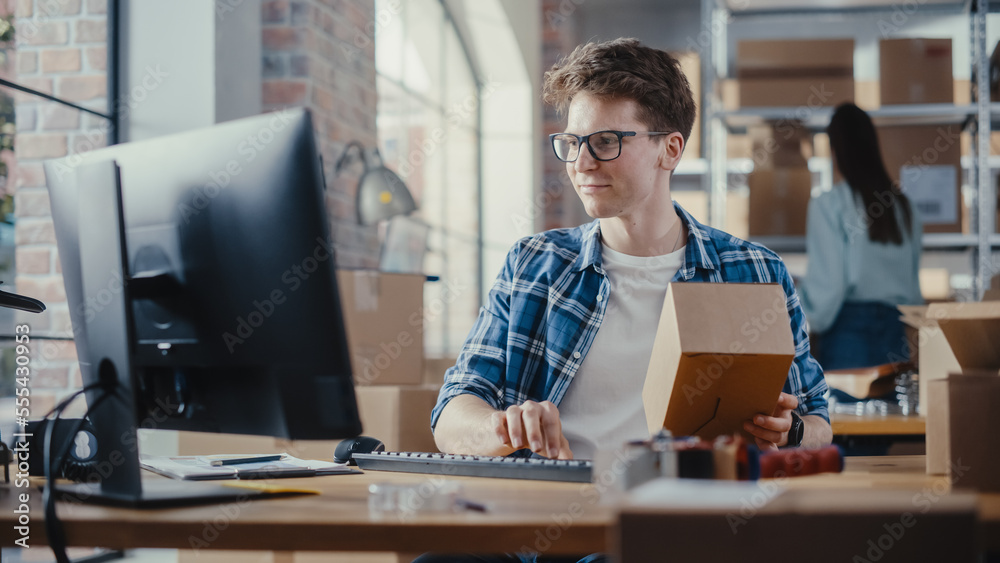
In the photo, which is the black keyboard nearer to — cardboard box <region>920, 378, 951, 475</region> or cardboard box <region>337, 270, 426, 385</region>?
cardboard box <region>920, 378, 951, 475</region>

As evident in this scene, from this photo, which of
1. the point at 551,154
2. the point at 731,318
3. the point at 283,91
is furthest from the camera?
the point at 551,154

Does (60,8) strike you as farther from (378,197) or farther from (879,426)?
(879,426)

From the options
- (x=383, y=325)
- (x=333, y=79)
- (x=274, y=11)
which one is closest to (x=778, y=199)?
(x=333, y=79)

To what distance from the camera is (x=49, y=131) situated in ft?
7.36

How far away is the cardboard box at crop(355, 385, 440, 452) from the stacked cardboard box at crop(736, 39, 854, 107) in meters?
2.11

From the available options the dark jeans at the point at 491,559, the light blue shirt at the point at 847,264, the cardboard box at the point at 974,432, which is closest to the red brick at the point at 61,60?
the dark jeans at the point at 491,559

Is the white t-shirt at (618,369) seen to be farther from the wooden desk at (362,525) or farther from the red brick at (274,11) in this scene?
the red brick at (274,11)

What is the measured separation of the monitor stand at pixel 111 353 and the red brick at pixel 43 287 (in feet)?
4.46

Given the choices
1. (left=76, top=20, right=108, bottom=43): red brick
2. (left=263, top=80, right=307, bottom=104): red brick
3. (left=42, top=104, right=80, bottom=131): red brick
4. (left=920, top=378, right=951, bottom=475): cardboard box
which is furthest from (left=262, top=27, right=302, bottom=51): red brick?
(left=920, top=378, right=951, bottom=475): cardboard box

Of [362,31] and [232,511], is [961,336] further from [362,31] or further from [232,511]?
[362,31]

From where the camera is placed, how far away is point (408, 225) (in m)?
3.45

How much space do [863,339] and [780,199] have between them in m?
0.80

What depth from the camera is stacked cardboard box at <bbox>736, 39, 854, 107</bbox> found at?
138 inches

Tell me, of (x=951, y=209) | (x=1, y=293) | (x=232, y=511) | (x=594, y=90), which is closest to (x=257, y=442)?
(x=1, y=293)
